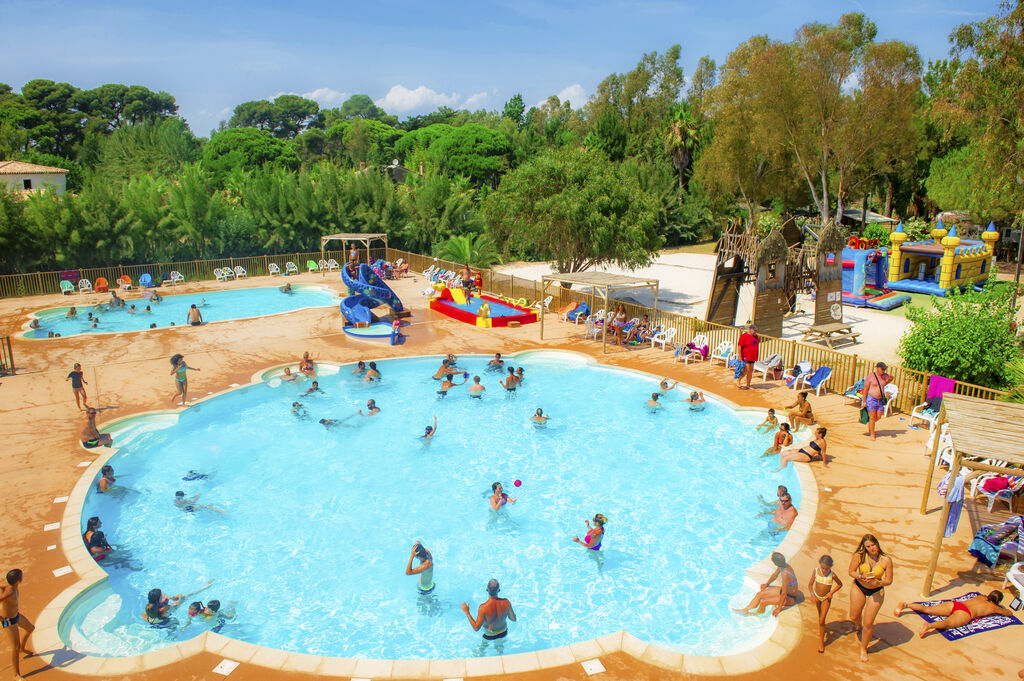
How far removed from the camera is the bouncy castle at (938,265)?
26.5 m

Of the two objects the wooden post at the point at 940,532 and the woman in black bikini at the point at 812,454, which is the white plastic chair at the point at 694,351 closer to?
the woman in black bikini at the point at 812,454

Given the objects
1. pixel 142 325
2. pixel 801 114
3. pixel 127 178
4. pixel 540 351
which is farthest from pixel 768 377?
pixel 127 178

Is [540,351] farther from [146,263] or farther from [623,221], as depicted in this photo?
[146,263]

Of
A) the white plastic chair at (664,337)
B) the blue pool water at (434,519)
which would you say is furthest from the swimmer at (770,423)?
the white plastic chair at (664,337)

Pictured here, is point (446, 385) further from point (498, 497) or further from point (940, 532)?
point (940, 532)

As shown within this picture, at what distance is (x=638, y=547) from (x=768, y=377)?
7791 millimetres

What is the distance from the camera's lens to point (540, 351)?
19469mm

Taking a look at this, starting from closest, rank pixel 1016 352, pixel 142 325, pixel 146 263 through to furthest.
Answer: pixel 1016 352
pixel 142 325
pixel 146 263

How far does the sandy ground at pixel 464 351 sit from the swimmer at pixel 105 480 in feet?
1.47

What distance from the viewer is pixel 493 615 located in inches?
316

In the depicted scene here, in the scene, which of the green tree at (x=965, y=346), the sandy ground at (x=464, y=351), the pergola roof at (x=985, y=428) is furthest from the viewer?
the green tree at (x=965, y=346)

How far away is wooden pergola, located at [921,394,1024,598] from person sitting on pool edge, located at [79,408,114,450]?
14.3m

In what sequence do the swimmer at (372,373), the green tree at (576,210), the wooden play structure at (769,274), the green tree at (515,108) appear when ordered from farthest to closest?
the green tree at (515,108)
the green tree at (576,210)
the wooden play structure at (769,274)
the swimmer at (372,373)

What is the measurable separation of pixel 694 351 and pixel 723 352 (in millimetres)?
785
